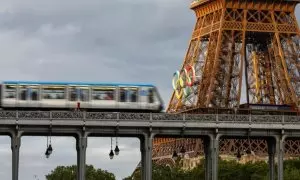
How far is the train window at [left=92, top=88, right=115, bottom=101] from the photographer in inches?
4764

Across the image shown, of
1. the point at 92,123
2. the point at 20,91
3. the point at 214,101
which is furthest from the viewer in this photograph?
→ the point at 214,101

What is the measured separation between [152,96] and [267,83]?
67022 mm

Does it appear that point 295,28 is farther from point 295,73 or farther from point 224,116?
point 224,116

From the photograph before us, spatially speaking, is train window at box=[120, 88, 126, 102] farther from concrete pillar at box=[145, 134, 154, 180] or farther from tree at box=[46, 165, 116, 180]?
tree at box=[46, 165, 116, 180]

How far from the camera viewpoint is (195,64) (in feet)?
609

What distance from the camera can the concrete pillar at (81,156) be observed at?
351ft

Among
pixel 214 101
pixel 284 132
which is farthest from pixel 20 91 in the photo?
pixel 214 101

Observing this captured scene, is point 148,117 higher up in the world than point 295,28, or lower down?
lower down

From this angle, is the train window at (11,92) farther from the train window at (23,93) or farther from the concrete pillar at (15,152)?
the concrete pillar at (15,152)

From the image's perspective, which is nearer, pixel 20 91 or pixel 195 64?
pixel 20 91

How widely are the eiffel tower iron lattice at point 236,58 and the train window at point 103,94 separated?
5641cm

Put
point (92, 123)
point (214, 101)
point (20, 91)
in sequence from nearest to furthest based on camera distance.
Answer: point (92, 123) < point (20, 91) < point (214, 101)

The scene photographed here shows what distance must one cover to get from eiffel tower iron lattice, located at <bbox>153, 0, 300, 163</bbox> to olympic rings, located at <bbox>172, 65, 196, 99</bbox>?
9.0 inches

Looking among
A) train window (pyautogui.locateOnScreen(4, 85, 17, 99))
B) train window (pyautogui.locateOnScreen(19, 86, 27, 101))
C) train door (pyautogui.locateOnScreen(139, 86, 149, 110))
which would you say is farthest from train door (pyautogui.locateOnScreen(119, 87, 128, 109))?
train window (pyautogui.locateOnScreen(4, 85, 17, 99))
